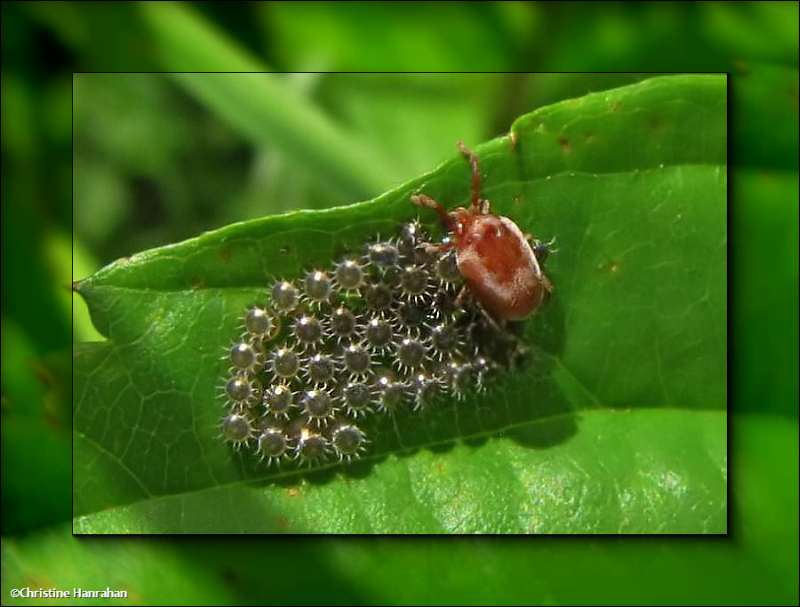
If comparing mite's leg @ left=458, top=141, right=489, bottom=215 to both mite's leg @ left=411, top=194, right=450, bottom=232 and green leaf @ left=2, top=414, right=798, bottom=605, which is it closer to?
mite's leg @ left=411, top=194, right=450, bottom=232

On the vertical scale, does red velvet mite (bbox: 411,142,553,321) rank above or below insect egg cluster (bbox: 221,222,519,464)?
above

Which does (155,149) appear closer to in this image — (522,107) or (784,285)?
(522,107)

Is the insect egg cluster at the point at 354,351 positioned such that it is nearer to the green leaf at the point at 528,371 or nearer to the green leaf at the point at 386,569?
the green leaf at the point at 528,371

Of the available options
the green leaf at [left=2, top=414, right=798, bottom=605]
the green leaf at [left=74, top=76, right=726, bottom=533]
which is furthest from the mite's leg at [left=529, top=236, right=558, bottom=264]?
the green leaf at [left=2, top=414, right=798, bottom=605]

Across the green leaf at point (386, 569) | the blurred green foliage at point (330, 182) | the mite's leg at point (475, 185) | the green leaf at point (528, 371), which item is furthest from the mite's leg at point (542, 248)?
the green leaf at point (386, 569)

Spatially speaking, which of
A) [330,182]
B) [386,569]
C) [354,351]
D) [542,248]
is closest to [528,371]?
[542,248]

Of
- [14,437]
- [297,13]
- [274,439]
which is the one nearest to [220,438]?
[274,439]
